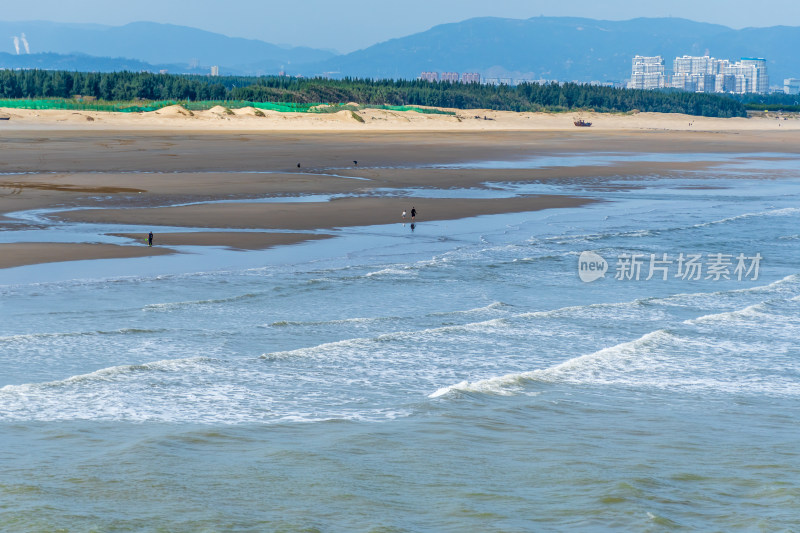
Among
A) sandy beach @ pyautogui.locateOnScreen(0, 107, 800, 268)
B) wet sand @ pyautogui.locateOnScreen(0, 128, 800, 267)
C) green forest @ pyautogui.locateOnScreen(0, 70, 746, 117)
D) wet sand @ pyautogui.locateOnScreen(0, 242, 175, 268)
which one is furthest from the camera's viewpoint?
green forest @ pyautogui.locateOnScreen(0, 70, 746, 117)

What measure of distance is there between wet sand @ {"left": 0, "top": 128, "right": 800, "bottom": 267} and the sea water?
22.0 ft

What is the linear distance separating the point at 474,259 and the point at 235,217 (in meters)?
10.1

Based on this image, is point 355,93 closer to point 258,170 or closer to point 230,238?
point 258,170

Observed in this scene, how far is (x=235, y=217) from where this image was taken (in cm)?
3120

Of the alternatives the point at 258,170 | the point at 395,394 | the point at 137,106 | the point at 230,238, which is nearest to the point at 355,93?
the point at 137,106

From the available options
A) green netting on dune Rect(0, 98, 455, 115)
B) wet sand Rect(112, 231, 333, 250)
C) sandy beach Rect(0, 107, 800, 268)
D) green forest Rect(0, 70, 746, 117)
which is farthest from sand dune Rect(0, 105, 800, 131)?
wet sand Rect(112, 231, 333, 250)

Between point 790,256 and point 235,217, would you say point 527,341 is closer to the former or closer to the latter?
point 790,256

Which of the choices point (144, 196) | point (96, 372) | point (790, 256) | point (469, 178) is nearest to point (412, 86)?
point (469, 178)

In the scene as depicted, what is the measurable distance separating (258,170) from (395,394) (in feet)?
123

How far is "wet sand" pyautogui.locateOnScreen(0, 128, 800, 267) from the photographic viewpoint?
102 feet

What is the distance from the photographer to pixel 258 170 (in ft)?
161

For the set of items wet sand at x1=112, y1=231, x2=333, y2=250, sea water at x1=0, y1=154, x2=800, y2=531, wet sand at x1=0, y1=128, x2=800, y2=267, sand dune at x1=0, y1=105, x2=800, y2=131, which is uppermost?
sand dune at x1=0, y1=105, x2=800, y2=131

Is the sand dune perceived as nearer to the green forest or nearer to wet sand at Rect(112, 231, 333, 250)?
the green forest

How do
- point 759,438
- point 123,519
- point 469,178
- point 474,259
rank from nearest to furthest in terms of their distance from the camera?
point 123,519
point 759,438
point 474,259
point 469,178
